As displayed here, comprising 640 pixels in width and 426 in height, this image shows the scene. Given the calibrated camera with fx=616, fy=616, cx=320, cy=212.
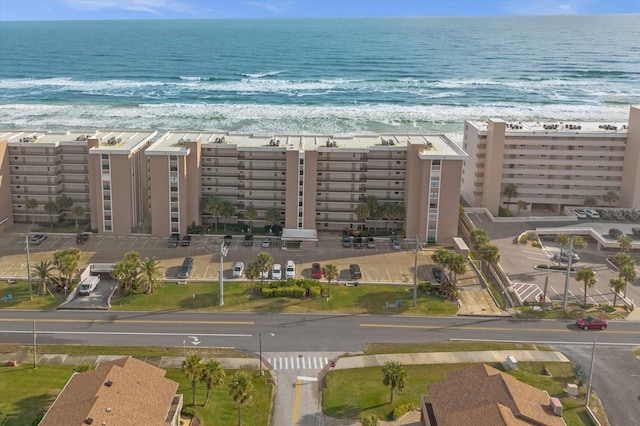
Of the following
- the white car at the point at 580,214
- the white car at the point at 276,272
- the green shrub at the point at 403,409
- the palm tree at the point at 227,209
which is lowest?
the green shrub at the point at 403,409

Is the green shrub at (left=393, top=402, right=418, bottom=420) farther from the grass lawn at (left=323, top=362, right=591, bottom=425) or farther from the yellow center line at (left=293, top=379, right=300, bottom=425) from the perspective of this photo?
the yellow center line at (left=293, top=379, right=300, bottom=425)

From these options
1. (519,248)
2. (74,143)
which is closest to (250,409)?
(519,248)

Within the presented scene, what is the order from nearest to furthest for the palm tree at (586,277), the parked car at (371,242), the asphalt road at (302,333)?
1. the asphalt road at (302,333)
2. the palm tree at (586,277)
3. the parked car at (371,242)

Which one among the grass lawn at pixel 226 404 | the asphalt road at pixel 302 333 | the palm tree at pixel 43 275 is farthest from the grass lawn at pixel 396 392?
the palm tree at pixel 43 275

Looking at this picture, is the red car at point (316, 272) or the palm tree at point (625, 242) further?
the palm tree at point (625, 242)

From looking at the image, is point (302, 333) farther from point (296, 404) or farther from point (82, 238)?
point (82, 238)

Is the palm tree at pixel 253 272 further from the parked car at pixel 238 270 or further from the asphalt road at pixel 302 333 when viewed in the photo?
the asphalt road at pixel 302 333

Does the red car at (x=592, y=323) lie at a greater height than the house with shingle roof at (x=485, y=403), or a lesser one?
lesser
